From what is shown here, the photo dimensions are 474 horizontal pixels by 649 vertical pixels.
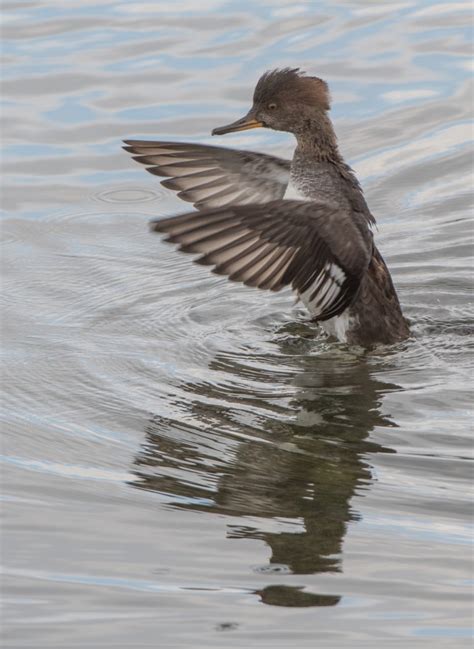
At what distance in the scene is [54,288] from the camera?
977 cm

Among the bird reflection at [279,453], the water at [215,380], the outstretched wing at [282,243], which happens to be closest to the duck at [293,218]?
the outstretched wing at [282,243]

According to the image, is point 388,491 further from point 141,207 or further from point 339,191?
point 141,207

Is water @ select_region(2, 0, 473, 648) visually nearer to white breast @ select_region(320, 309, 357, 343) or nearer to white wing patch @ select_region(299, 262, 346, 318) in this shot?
white breast @ select_region(320, 309, 357, 343)

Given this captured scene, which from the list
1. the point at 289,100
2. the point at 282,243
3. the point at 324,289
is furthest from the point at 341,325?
the point at 289,100

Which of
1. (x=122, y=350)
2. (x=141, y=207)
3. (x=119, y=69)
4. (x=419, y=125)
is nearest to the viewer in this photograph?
(x=122, y=350)

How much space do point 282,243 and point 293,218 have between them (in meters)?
0.16

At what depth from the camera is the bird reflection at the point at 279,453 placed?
20.0 ft

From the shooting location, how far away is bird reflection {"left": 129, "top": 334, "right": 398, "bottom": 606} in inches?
240

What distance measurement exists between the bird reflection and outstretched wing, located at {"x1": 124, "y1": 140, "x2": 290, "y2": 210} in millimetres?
1529

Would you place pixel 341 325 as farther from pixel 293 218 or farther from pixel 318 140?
pixel 293 218

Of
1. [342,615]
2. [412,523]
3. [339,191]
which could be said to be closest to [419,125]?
[339,191]

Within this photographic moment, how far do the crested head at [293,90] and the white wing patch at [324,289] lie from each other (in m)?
1.47

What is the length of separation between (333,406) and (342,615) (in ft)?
8.33

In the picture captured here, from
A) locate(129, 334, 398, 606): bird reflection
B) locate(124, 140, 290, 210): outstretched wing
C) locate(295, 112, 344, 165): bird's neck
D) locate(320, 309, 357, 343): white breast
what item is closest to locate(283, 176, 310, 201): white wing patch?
locate(295, 112, 344, 165): bird's neck
